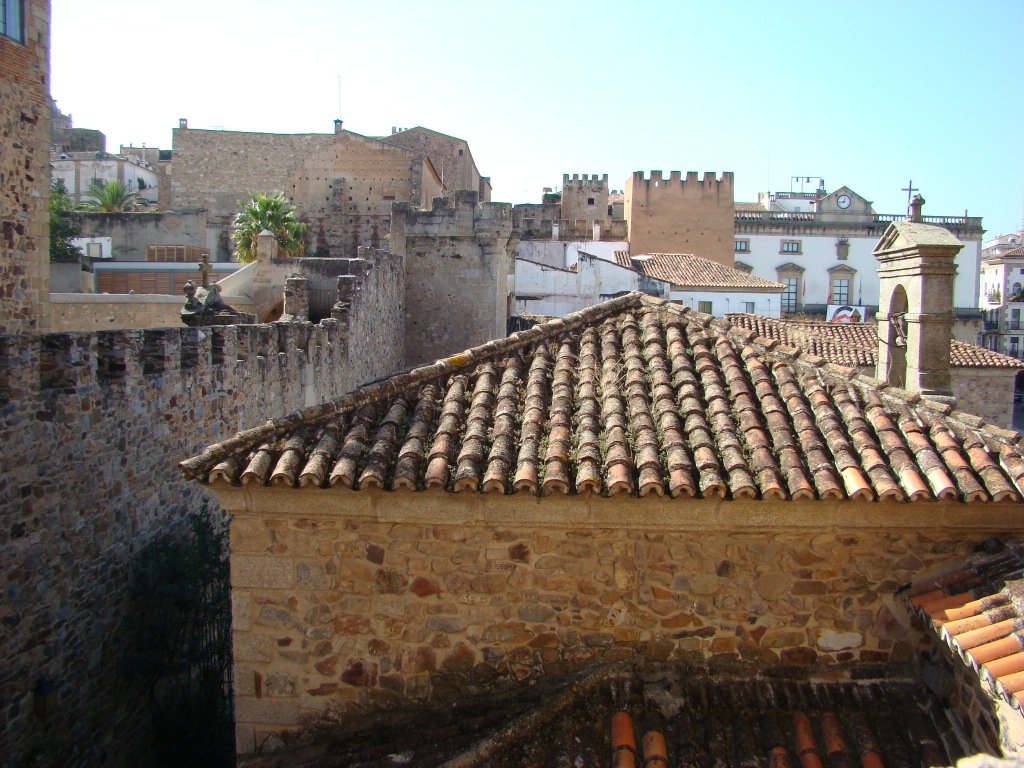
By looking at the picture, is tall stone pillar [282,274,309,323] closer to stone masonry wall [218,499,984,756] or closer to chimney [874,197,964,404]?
chimney [874,197,964,404]

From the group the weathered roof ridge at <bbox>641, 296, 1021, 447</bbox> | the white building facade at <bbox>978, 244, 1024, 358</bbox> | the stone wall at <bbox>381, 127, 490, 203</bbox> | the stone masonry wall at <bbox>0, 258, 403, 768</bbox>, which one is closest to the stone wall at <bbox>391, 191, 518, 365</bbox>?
the stone masonry wall at <bbox>0, 258, 403, 768</bbox>

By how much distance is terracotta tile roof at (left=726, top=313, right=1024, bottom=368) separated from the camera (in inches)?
860

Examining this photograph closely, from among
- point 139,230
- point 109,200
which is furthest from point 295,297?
point 109,200

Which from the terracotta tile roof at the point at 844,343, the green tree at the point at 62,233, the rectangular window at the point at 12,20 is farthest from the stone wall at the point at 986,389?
the green tree at the point at 62,233

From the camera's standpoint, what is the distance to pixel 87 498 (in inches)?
297

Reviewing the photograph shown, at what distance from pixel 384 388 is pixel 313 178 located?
35.7 meters

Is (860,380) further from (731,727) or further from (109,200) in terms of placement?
(109,200)

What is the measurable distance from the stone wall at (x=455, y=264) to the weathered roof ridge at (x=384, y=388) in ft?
39.2

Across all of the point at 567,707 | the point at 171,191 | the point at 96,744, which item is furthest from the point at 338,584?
Result: the point at 171,191

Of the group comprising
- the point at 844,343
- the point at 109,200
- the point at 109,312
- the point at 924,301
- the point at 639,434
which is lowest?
the point at 639,434

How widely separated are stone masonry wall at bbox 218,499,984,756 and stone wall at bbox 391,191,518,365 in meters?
13.8

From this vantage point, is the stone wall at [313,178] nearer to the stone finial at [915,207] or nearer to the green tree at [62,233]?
the green tree at [62,233]

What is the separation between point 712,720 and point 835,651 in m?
0.89

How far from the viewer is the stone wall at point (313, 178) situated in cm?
3791
